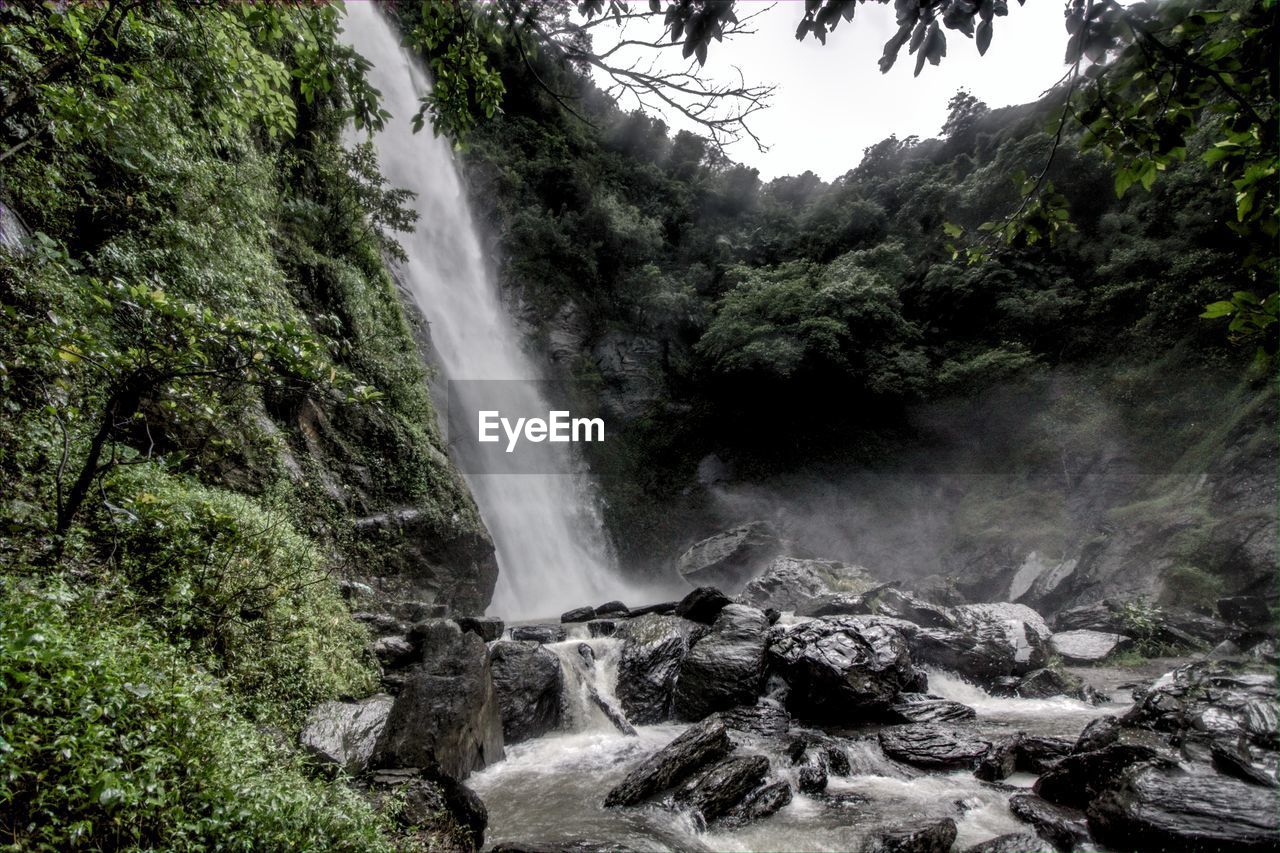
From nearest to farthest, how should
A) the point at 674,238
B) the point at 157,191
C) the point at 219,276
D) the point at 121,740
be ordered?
the point at 121,740 → the point at 157,191 → the point at 219,276 → the point at 674,238

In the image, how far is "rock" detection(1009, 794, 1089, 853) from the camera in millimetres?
4000

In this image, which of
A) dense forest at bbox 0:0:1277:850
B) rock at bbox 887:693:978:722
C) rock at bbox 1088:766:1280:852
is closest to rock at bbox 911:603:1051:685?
rock at bbox 887:693:978:722

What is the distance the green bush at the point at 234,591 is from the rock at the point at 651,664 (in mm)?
3696

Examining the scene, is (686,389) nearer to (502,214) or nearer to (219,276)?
(502,214)

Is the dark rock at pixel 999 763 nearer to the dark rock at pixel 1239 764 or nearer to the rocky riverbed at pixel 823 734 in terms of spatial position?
the rocky riverbed at pixel 823 734

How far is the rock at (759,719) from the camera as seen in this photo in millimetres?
6781

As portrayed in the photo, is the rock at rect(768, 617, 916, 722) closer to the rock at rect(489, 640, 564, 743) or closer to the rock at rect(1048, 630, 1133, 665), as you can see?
the rock at rect(489, 640, 564, 743)

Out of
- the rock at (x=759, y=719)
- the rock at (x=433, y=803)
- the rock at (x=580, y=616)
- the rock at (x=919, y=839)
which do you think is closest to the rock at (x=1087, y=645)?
the rock at (x=759, y=719)

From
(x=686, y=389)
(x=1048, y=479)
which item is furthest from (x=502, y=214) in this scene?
(x=1048, y=479)

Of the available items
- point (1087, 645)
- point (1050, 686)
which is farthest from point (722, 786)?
point (1087, 645)

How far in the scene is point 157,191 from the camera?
5648 millimetres

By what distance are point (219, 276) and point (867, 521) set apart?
18347 millimetres

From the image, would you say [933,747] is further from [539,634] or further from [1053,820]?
[539,634]

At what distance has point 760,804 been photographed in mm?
4793
